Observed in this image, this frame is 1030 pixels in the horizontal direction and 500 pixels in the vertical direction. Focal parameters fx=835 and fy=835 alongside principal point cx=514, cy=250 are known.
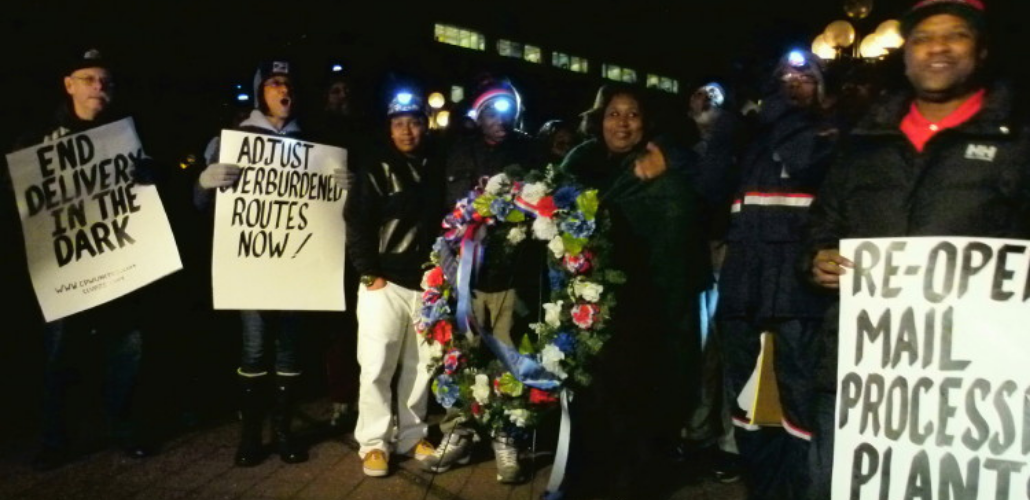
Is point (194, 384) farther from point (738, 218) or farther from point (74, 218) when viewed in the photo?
point (738, 218)

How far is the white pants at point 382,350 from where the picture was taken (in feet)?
16.7

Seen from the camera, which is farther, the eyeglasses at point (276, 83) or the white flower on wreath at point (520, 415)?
the eyeglasses at point (276, 83)

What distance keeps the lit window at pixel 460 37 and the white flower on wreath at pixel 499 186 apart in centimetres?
4584

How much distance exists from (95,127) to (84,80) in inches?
11.1

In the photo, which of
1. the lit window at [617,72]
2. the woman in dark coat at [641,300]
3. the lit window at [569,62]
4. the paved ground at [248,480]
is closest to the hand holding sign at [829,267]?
the woman in dark coat at [641,300]

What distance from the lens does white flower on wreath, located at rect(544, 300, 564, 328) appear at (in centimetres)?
444

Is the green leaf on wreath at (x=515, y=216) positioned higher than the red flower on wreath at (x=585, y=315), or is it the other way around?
the green leaf on wreath at (x=515, y=216)

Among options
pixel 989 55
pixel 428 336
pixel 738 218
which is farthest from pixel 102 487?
pixel 989 55

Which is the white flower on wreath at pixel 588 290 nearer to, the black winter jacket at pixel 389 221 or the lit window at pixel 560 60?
the black winter jacket at pixel 389 221

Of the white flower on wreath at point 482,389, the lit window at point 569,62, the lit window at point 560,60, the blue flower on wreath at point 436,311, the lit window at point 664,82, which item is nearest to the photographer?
the white flower on wreath at point 482,389

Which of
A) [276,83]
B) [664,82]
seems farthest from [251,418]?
[664,82]

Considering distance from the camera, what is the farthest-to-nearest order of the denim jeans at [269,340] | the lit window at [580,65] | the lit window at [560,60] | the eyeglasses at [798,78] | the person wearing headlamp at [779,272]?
the lit window at [580,65] → the lit window at [560,60] → the denim jeans at [269,340] → the eyeglasses at [798,78] → the person wearing headlamp at [779,272]

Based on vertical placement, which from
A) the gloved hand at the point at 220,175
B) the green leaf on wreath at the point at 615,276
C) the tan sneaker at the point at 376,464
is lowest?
the tan sneaker at the point at 376,464

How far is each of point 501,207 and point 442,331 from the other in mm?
875
